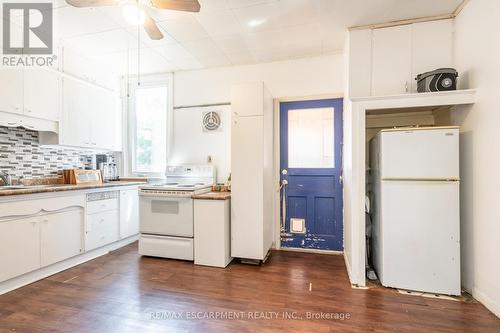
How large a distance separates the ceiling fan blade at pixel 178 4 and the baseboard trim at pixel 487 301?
333 centimetres

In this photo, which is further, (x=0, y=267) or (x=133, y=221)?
(x=133, y=221)

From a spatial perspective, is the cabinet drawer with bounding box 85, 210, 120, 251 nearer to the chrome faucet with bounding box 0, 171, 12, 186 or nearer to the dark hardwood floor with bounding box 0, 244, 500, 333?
the dark hardwood floor with bounding box 0, 244, 500, 333

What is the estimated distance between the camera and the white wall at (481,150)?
6.54ft

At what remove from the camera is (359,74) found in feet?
9.08

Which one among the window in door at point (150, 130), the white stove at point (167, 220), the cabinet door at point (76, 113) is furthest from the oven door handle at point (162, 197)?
the cabinet door at point (76, 113)

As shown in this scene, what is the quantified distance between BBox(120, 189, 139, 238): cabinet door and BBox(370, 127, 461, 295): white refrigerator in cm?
344

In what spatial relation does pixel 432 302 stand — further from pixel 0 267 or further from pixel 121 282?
pixel 0 267

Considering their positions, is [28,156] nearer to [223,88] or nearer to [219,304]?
[223,88]

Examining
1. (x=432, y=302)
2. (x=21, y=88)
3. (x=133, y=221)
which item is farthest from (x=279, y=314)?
(x=21, y=88)

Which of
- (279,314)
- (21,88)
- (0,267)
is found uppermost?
(21,88)

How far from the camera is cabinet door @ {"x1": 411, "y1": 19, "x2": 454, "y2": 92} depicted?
2604 mm

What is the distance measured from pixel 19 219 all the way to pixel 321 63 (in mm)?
3942

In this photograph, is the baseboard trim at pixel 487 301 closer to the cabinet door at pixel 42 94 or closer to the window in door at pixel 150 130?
the window in door at pixel 150 130

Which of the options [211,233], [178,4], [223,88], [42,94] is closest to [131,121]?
[42,94]
